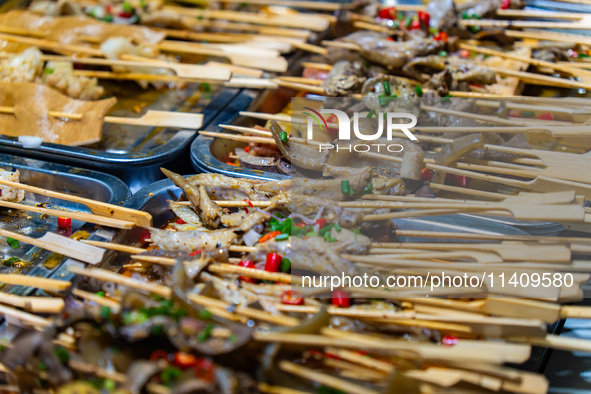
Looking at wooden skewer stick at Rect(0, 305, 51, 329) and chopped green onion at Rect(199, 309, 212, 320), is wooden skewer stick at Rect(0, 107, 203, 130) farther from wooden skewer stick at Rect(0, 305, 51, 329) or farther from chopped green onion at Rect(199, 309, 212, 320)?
chopped green onion at Rect(199, 309, 212, 320)

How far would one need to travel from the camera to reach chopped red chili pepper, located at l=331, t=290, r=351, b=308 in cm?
255

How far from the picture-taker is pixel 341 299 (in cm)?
256

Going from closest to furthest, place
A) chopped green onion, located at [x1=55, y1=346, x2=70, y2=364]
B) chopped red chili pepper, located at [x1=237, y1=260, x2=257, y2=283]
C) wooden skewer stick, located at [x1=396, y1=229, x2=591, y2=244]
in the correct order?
chopped green onion, located at [x1=55, y1=346, x2=70, y2=364] → wooden skewer stick, located at [x1=396, y1=229, x2=591, y2=244] → chopped red chili pepper, located at [x1=237, y1=260, x2=257, y2=283]

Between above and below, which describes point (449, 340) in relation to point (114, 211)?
below

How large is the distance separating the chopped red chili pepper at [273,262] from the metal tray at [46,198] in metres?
1.20

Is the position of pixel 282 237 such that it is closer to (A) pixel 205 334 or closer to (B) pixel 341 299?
(B) pixel 341 299

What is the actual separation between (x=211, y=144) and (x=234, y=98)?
32.6 inches

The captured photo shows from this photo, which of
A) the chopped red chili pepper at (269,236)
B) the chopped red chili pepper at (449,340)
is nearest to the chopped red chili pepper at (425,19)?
the chopped red chili pepper at (269,236)

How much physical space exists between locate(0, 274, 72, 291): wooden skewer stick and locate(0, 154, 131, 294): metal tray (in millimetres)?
556

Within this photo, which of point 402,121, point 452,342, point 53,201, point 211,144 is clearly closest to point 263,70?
point 211,144

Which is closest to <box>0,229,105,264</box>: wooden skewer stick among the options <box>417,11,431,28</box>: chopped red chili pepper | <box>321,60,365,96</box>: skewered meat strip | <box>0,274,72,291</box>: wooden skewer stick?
<box>0,274,72,291</box>: wooden skewer stick

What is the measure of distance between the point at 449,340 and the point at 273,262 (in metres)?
1.02

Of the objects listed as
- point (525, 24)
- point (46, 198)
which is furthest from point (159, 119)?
point (525, 24)

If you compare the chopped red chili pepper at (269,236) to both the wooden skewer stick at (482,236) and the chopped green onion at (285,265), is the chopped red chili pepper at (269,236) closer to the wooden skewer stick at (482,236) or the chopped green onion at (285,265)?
the chopped green onion at (285,265)
